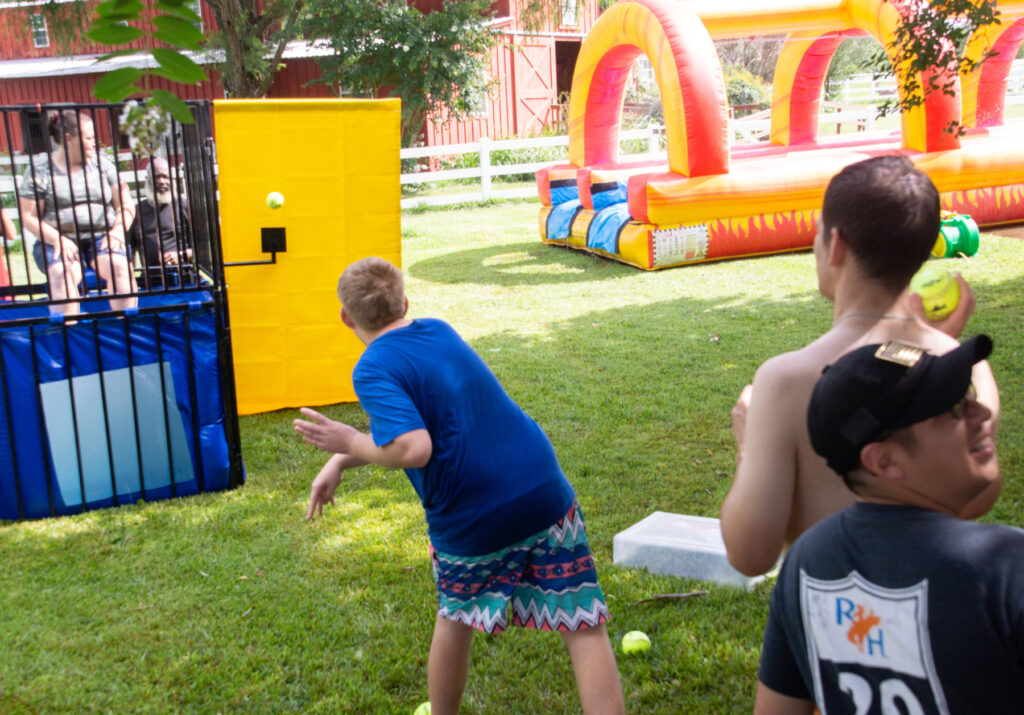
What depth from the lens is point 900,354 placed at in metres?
1.23

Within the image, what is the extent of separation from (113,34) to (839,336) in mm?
1291

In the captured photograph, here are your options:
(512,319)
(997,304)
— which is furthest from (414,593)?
(997,304)

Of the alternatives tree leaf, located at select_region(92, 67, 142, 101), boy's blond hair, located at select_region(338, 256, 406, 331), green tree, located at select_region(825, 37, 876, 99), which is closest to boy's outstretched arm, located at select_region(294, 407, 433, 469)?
boy's blond hair, located at select_region(338, 256, 406, 331)

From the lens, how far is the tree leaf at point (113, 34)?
142 centimetres

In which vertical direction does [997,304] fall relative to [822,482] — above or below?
below

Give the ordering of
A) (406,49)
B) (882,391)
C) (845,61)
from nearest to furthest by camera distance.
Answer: (882,391)
(406,49)
(845,61)

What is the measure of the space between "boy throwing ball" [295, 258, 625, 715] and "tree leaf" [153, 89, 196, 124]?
3.09 ft

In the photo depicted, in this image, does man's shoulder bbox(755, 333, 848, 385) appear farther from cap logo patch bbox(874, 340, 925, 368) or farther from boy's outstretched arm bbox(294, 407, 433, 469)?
boy's outstretched arm bbox(294, 407, 433, 469)

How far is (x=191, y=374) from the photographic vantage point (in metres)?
4.66

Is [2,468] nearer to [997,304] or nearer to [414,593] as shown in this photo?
[414,593]

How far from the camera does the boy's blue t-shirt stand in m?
2.35

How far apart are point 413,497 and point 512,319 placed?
4099 mm

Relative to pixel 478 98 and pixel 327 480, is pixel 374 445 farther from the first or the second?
pixel 478 98

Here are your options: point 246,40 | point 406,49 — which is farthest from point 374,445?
point 406,49
